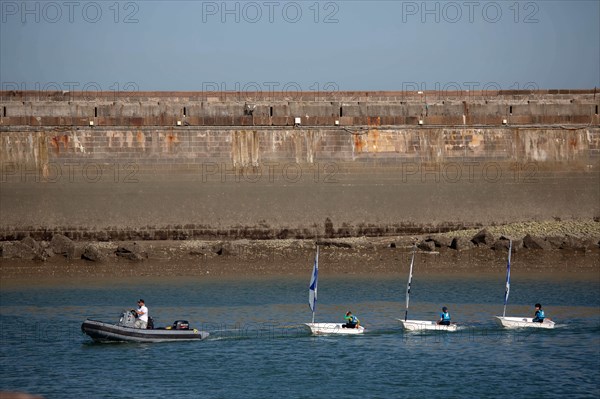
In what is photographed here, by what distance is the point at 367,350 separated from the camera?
3111cm

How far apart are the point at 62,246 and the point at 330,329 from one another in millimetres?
17160

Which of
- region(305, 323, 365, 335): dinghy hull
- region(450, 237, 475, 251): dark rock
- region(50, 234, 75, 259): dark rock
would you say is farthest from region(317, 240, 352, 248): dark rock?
region(305, 323, 365, 335): dinghy hull

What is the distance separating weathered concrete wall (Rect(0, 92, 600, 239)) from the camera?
47.2 metres

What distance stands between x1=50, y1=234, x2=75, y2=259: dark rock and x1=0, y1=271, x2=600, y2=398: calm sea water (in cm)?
298

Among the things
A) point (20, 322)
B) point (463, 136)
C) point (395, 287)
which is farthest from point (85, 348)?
point (463, 136)

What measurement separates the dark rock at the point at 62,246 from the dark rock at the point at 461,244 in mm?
17389

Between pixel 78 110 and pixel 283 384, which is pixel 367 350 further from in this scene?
pixel 78 110

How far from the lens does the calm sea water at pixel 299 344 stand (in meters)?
27.2

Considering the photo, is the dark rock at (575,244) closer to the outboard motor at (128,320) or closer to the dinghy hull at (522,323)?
the dinghy hull at (522,323)

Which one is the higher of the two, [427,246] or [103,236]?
[103,236]

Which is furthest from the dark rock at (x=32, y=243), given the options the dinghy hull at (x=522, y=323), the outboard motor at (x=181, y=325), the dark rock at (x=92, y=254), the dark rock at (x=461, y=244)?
the dinghy hull at (x=522, y=323)

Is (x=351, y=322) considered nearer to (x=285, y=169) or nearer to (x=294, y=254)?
(x=294, y=254)

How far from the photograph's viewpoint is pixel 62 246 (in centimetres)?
4484

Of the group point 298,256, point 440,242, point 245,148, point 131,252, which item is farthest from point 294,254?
point 131,252
